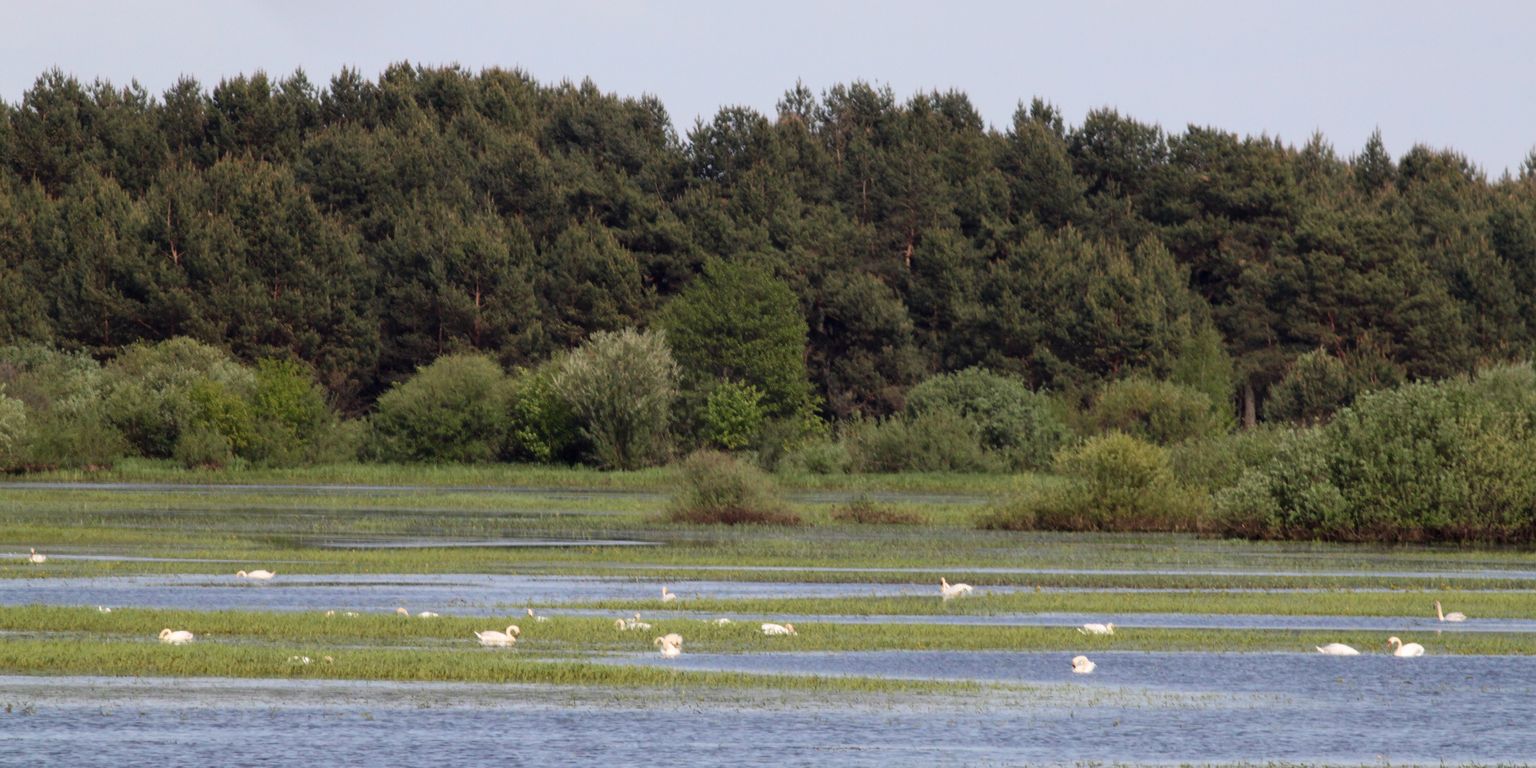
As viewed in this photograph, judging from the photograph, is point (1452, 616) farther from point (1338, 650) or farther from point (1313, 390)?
point (1313, 390)

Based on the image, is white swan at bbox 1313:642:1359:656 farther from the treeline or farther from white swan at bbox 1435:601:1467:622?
the treeline

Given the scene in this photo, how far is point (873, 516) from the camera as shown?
55844 mm

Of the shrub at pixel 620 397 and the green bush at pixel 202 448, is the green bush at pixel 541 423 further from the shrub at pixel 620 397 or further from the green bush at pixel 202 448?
the green bush at pixel 202 448

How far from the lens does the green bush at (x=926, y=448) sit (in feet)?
265

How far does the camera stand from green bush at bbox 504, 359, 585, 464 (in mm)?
85375

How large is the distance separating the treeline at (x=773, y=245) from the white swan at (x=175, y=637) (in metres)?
65.7

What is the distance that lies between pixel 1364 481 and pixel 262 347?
57388 millimetres

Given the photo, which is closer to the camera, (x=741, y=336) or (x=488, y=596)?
(x=488, y=596)

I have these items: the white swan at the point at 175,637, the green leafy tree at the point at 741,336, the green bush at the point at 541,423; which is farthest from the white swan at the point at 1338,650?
the green leafy tree at the point at 741,336

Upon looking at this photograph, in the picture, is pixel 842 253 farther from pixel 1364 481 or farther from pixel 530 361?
pixel 1364 481

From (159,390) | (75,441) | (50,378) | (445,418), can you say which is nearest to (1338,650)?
(445,418)

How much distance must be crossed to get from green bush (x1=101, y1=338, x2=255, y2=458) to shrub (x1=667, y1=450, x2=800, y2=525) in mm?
33608

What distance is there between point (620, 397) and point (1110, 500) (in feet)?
110

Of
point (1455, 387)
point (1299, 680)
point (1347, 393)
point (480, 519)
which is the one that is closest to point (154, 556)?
point (480, 519)
